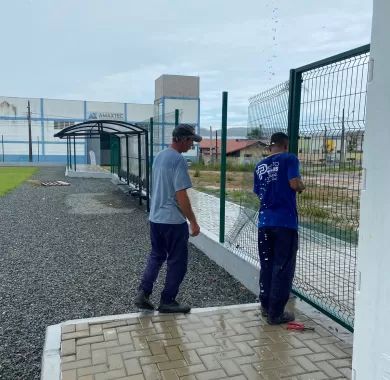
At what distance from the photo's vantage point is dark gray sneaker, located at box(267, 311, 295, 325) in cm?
396

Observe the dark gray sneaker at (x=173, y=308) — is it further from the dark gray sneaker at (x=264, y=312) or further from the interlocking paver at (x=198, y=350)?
the dark gray sneaker at (x=264, y=312)

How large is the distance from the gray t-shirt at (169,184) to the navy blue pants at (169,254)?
0.09m

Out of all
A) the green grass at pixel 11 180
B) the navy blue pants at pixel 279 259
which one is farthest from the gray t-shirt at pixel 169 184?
the green grass at pixel 11 180

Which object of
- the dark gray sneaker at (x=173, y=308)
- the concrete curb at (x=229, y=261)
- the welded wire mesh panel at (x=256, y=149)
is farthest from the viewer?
the concrete curb at (x=229, y=261)

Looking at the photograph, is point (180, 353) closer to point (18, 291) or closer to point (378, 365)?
point (378, 365)

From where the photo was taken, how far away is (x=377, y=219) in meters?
1.42

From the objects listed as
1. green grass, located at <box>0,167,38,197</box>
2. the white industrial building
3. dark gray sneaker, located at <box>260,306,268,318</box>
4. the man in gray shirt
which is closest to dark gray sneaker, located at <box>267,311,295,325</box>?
dark gray sneaker, located at <box>260,306,268,318</box>

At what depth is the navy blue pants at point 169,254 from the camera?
4.12 metres

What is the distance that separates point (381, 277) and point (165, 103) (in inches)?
1971

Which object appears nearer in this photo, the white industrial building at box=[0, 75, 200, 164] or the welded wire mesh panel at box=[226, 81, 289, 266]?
the welded wire mesh panel at box=[226, 81, 289, 266]

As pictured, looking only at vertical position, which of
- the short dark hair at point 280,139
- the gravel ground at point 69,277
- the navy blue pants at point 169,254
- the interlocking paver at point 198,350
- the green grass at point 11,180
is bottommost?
the green grass at point 11,180

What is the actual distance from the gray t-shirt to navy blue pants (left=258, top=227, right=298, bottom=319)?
2.74 feet

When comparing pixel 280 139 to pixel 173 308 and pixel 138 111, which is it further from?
pixel 138 111

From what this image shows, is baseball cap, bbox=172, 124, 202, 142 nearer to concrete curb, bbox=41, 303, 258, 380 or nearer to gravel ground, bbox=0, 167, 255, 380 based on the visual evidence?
concrete curb, bbox=41, 303, 258, 380
